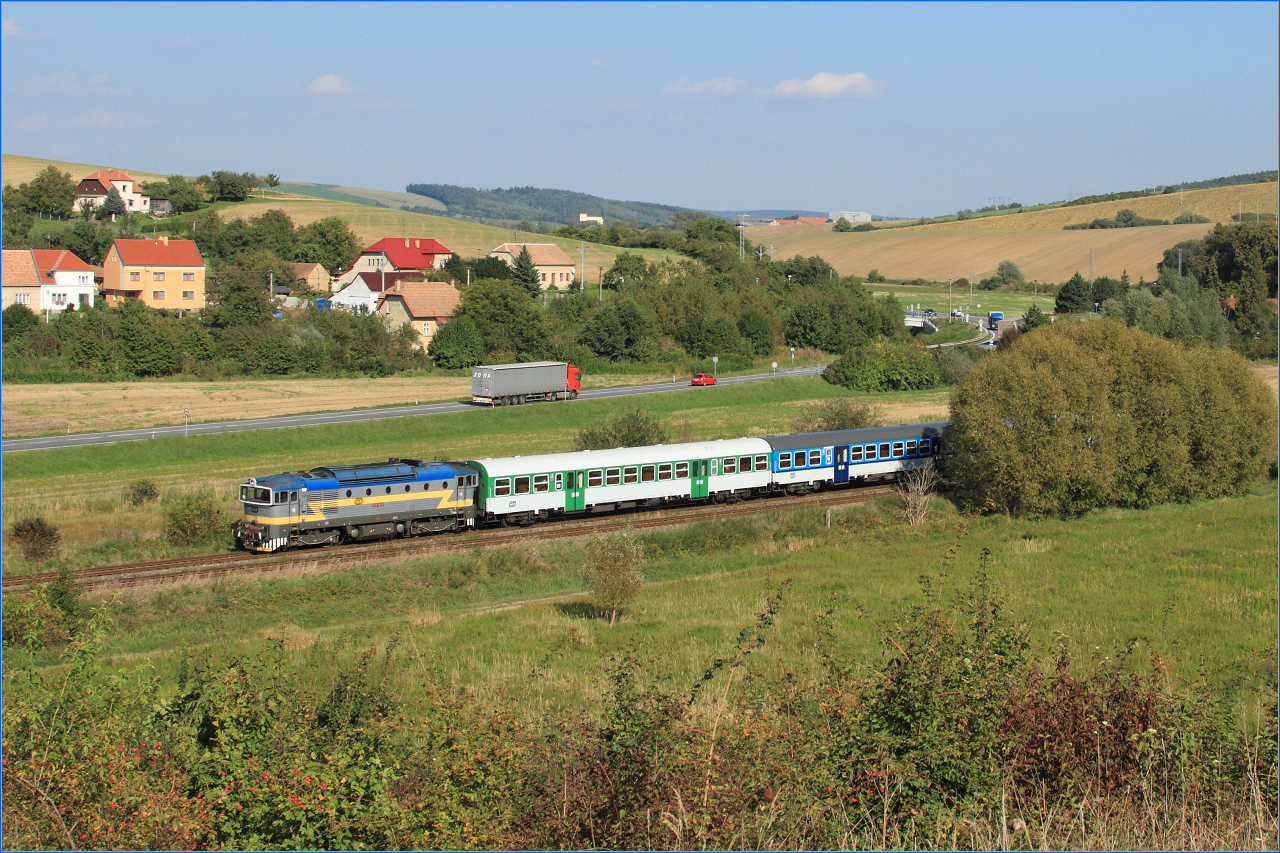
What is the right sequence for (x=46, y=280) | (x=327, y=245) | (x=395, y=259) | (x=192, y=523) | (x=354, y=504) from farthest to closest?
1. (x=327, y=245)
2. (x=395, y=259)
3. (x=46, y=280)
4. (x=192, y=523)
5. (x=354, y=504)

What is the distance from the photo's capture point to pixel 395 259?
367ft

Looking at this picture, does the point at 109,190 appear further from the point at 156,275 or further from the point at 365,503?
the point at 365,503

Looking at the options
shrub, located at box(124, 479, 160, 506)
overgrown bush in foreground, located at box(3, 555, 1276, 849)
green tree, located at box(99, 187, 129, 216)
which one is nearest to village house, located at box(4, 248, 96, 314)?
green tree, located at box(99, 187, 129, 216)

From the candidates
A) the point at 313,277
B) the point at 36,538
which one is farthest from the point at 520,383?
the point at 313,277

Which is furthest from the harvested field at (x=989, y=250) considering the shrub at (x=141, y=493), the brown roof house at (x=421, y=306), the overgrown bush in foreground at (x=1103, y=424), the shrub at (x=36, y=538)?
the shrub at (x=36, y=538)

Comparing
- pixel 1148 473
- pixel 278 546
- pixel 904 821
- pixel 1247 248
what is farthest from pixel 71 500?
pixel 1247 248

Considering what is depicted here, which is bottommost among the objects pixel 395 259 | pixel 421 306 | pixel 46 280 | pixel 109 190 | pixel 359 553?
pixel 359 553

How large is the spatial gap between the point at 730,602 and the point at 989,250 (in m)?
137

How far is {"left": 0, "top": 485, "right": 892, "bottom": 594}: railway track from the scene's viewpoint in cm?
2850

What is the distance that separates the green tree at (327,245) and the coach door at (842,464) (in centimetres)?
8563

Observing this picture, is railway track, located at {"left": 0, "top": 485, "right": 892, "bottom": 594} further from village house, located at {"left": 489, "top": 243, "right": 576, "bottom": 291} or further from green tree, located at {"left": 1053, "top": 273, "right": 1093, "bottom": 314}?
village house, located at {"left": 489, "top": 243, "right": 576, "bottom": 291}

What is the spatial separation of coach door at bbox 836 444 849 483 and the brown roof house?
1770 inches

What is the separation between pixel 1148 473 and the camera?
43500 mm

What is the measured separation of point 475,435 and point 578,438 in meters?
12.1
